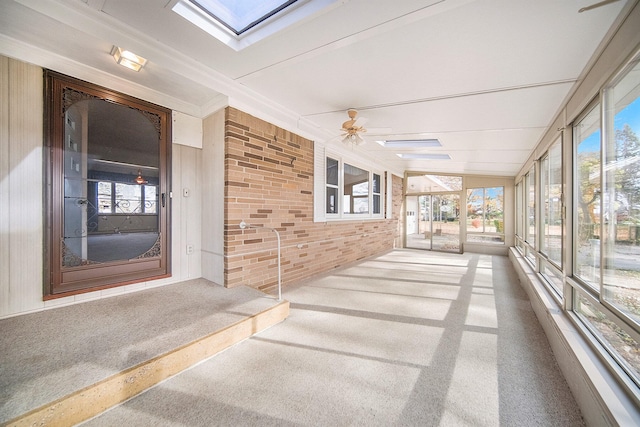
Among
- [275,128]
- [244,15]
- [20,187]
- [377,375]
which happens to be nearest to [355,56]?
[244,15]

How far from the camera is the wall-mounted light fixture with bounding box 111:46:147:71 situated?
221 centimetres

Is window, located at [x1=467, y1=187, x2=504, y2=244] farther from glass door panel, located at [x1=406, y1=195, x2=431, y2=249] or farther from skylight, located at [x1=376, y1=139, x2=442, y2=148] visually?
skylight, located at [x1=376, y1=139, x2=442, y2=148]

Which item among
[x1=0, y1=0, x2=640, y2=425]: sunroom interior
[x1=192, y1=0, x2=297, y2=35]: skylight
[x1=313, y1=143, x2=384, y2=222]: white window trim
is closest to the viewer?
[x1=0, y1=0, x2=640, y2=425]: sunroom interior

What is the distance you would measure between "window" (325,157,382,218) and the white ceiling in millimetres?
1794

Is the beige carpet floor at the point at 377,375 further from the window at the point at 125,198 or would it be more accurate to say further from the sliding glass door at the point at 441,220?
the sliding glass door at the point at 441,220

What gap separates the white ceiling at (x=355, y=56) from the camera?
1705 millimetres

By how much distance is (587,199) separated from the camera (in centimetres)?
220

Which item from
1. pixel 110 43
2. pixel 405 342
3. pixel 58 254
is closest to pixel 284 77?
pixel 110 43

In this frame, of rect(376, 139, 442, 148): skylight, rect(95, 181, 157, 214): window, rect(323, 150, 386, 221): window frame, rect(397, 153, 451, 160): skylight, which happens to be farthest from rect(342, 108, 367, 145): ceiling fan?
rect(397, 153, 451, 160): skylight

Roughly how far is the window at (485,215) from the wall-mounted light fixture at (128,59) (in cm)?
902

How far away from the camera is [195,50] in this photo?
7.40ft

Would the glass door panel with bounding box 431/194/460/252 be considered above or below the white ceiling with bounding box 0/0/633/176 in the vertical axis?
below

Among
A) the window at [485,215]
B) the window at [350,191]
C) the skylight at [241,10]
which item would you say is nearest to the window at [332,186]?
the window at [350,191]

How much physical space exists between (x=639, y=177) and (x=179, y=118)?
14.3 ft
